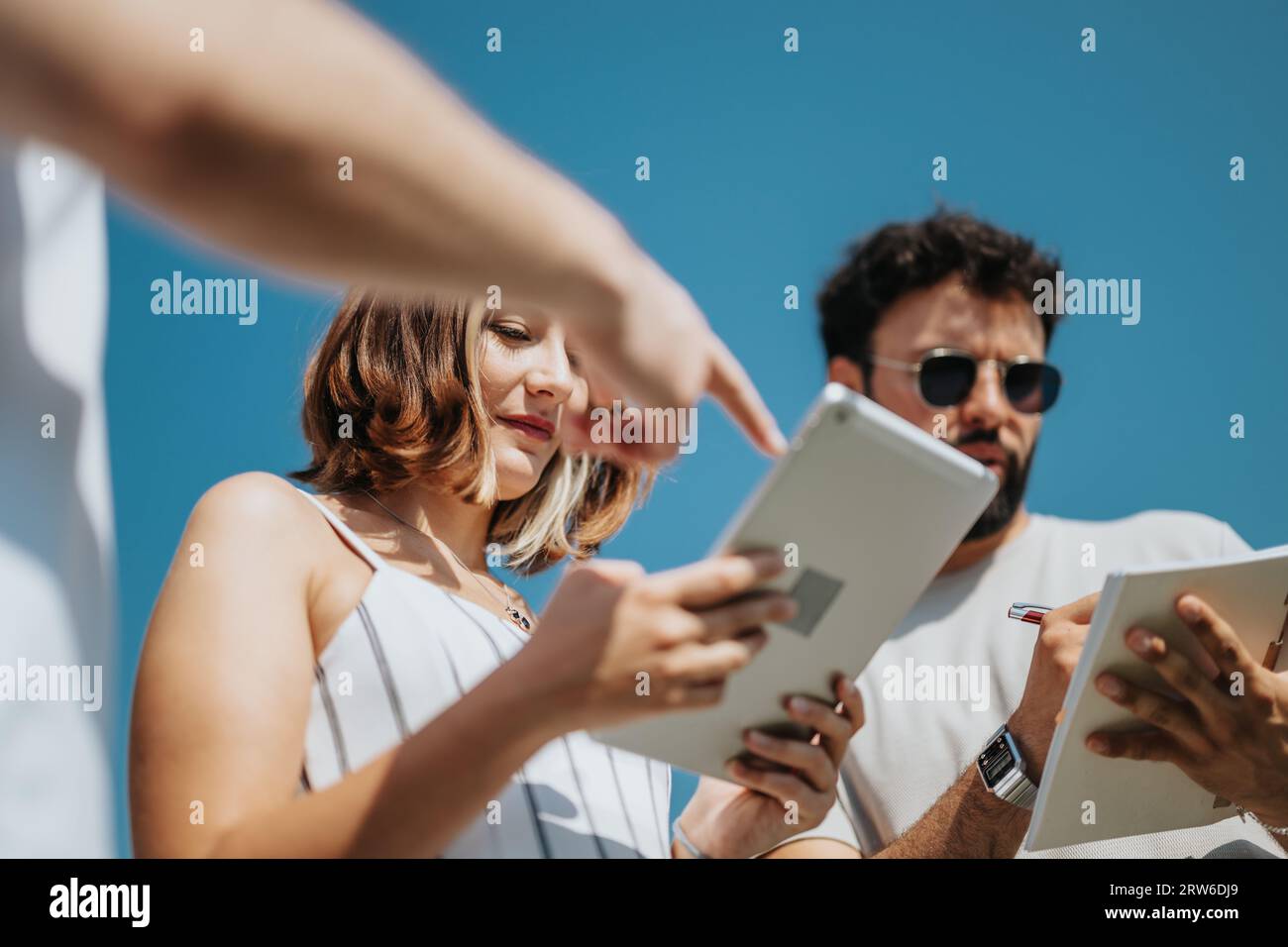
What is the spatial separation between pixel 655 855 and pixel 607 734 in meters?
0.46

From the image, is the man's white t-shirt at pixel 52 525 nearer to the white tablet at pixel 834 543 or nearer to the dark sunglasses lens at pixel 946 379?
the white tablet at pixel 834 543

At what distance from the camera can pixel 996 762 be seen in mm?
2242

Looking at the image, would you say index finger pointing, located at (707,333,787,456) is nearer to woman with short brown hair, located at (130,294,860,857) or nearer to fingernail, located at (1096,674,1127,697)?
woman with short brown hair, located at (130,294,860,857)

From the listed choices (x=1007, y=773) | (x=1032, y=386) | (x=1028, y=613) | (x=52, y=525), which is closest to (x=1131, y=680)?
(x=1028, y=613)

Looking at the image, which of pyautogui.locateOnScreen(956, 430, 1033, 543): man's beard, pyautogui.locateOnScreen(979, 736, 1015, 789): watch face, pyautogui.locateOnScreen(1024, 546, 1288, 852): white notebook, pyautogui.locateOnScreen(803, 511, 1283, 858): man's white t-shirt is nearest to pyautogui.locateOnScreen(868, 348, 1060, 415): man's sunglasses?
pyautogui.locateOnScreen(956, 430, 1033, 543): man's beard

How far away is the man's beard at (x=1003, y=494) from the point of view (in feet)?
11.5

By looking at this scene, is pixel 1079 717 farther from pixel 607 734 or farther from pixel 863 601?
pixel 607 734

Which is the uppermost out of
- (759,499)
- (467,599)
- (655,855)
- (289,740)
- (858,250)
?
(858,250)

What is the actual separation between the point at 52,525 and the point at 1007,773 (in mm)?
1961

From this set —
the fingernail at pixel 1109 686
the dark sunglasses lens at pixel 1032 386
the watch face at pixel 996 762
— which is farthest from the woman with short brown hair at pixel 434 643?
the dark sunglasses lens at pixel 1032 386

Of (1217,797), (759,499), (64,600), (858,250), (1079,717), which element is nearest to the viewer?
(64,600)

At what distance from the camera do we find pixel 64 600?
88 cm

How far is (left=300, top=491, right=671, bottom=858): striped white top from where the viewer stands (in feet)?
5.06
